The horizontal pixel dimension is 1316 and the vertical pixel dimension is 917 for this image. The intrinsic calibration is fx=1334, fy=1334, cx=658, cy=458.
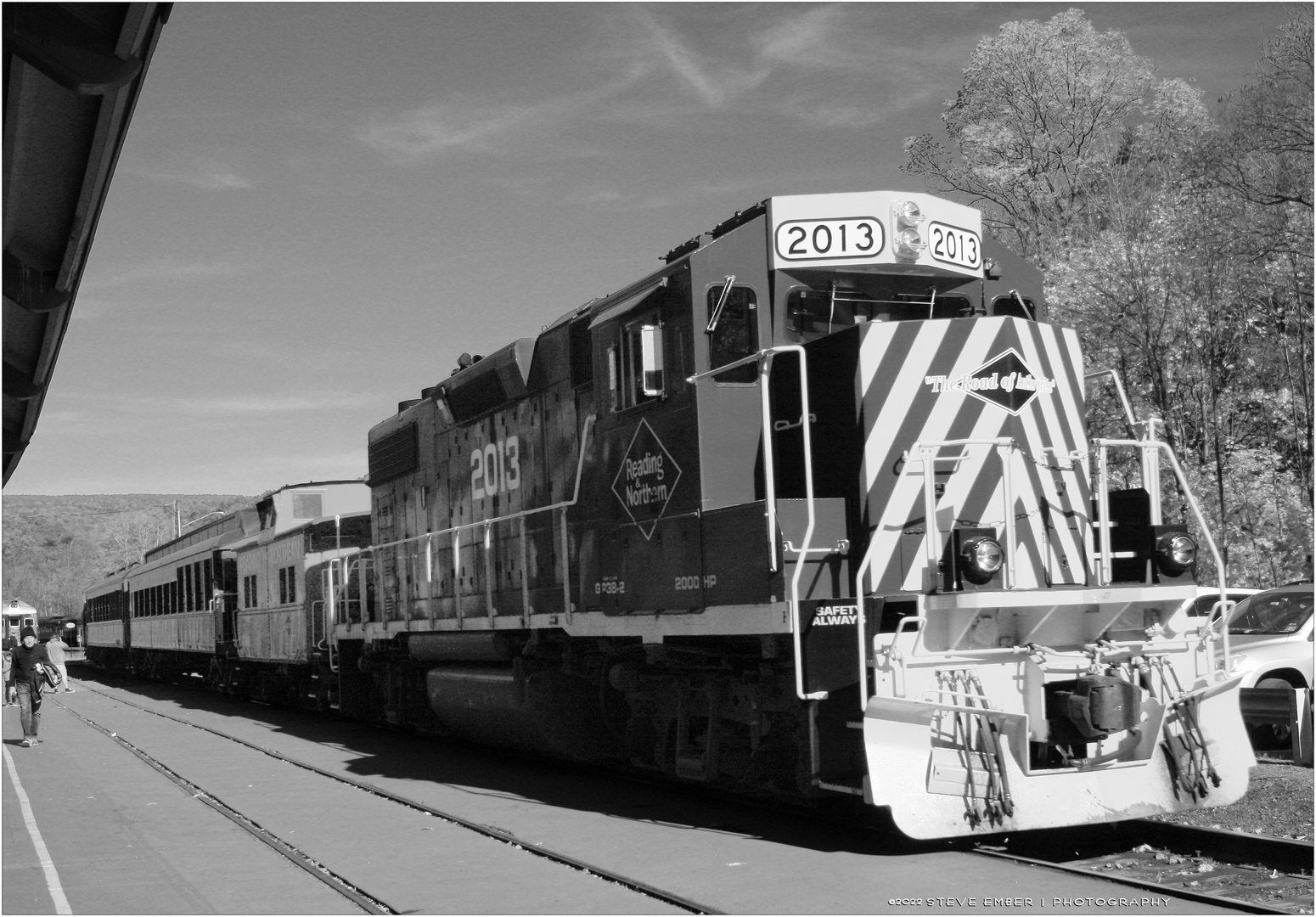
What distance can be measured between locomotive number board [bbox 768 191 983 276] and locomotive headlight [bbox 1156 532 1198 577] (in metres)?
2.26

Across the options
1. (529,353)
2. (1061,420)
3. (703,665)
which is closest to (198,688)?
(529,353)

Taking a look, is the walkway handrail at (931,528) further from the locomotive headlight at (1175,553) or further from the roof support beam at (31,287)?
the roof support beam at (31,287)

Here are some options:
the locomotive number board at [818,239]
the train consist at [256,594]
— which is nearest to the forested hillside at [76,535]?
the train consist at [256,594]

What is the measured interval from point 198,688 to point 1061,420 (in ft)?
88.9

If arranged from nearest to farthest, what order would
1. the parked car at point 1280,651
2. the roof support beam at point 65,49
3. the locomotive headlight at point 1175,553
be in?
the roof support beam at point 65,49
the locomotive headlight at point 1175,553
the parked car at point 1280,651

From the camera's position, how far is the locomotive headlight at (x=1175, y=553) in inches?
315

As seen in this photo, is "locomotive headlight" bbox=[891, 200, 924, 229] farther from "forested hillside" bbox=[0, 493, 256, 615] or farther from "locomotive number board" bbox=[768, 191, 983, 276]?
"forested hillside" bbox=[0, 493, 256, 615]

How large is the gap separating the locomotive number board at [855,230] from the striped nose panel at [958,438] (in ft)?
2.04

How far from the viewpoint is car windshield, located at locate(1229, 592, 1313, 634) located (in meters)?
14.4

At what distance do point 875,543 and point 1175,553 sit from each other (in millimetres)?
1836

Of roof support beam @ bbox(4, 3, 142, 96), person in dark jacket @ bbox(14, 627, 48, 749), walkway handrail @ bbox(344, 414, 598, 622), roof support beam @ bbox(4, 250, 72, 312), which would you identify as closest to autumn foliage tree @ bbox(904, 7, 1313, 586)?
walkway handrail @ bbox(344, 414, 598, 622)

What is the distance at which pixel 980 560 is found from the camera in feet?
24.3

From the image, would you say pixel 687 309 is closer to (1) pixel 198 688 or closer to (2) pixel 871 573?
(2) pixel 871 573

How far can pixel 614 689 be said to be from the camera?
10.9 meters
